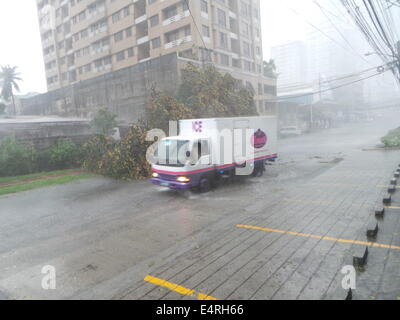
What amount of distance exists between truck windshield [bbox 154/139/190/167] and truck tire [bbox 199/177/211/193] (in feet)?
3.74

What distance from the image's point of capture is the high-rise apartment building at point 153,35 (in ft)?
102

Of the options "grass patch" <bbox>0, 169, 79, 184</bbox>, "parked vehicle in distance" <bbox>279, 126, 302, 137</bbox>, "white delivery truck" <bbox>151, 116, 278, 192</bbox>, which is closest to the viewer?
"white delivery truck" <bbox>151, 116, 278, 192</bbox>

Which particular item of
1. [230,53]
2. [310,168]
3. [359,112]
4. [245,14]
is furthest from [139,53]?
[359,112]

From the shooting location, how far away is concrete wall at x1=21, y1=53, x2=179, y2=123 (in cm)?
2273

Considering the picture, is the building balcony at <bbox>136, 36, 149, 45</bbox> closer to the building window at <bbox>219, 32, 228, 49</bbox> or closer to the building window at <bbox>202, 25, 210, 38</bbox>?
the building window at <bbox>202, 25, 210, 38</bbox>

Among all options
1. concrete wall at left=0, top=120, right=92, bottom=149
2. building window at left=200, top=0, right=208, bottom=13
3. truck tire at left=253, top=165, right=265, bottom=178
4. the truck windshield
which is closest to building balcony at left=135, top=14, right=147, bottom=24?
building window at left=200, top=0, right=208, bottom=13

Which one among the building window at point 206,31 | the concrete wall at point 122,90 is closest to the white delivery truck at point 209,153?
the concrete wall at point 122,90

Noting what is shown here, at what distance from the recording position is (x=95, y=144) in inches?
636

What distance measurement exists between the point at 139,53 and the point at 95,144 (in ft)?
83.8

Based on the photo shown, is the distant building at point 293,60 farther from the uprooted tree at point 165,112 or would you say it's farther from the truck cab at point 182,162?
the truck cab at point 182,162

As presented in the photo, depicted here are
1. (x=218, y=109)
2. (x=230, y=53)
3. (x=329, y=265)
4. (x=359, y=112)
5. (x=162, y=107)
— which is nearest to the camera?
(x=329, y=265)
